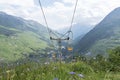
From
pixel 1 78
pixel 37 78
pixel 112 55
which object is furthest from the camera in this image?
pixel 112 55

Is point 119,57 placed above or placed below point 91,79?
above

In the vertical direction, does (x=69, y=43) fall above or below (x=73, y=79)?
above

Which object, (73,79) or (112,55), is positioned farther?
(112,55)

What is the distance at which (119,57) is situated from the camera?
34.1ft

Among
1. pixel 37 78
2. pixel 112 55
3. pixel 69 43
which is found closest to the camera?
pixel 37 78

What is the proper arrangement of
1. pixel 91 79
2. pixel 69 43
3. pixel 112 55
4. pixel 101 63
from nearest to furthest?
pixel 91 79, pixel 69 43, pixel 101 63, pixel 112 55

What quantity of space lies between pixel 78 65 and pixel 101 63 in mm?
1704

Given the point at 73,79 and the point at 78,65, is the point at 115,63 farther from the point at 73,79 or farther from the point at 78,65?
the point at 73,79

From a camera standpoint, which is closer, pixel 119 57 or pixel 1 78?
pixel 1 78

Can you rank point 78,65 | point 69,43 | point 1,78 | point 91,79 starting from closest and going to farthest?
point 1,78 → point 91,79 → point 69,43 → point 78,65

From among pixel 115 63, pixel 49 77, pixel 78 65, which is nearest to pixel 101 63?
pixel 115 63

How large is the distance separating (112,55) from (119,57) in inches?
17.6

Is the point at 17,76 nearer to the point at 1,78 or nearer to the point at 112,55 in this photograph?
the point at 1,78

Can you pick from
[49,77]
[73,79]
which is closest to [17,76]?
[49,77]
